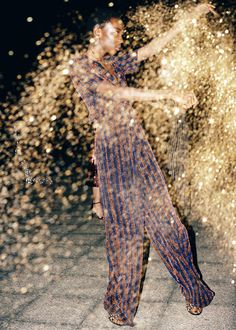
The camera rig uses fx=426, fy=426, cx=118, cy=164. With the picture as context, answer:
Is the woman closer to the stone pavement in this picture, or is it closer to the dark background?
the stone pavement

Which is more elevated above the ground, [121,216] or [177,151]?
[177,151]

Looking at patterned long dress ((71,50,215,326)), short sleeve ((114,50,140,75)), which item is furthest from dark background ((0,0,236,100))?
patterned long dress ((71,50,215,326))

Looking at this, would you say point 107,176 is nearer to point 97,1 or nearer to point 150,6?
point 150,6

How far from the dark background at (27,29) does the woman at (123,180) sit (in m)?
8.07

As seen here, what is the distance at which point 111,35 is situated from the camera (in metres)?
2.50

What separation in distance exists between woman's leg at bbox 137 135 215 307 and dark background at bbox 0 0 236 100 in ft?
27.1

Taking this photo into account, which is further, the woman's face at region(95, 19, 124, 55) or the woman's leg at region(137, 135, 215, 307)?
the woman's leg at region(137, 135, 215, 307)

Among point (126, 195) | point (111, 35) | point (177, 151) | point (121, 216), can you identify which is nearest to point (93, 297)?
point (121, 216)

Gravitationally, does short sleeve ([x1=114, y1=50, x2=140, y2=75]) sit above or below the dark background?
below

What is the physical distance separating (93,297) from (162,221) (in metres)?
1.01

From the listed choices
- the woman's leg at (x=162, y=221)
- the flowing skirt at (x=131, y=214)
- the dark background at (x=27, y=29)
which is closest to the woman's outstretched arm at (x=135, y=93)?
the flowing skirt at (x=131, y=214)

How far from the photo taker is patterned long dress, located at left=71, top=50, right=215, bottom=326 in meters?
2.55

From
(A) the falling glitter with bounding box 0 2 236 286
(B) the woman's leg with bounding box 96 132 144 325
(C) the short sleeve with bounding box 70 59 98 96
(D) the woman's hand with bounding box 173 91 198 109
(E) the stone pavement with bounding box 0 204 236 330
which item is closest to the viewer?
(D) the woman's hand with bounding box 173 91 198 109

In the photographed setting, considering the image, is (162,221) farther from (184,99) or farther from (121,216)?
(184,99)
